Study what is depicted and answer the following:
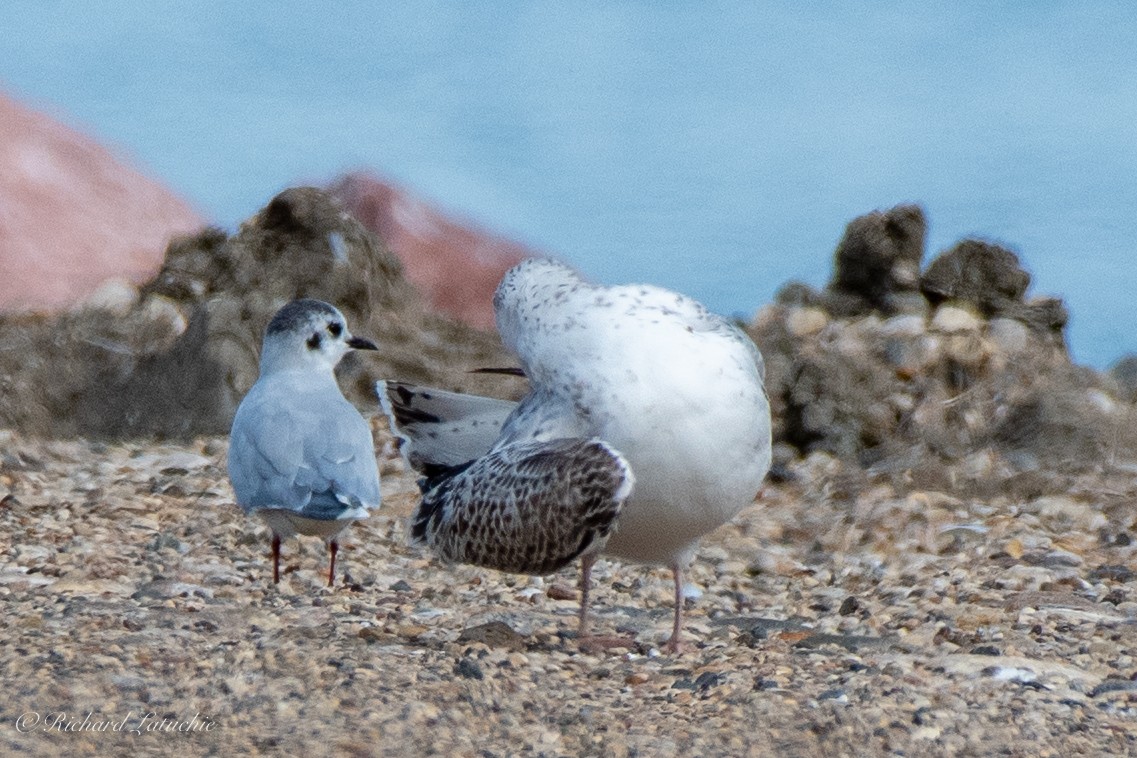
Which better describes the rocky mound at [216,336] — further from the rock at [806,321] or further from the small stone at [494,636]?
the small stone at [494,636]

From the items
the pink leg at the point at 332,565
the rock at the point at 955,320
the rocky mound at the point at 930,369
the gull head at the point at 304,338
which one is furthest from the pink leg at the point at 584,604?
the rock at the point at 955,320

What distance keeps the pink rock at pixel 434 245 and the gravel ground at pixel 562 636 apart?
4.83 m

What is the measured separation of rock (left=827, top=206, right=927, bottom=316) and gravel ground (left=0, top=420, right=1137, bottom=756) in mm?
2645

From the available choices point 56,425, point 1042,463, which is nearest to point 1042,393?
point 1042,463

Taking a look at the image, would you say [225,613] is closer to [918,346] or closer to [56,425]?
[56,425]

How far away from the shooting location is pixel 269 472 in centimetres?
571

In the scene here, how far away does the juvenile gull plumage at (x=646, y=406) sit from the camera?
4848 millimetres

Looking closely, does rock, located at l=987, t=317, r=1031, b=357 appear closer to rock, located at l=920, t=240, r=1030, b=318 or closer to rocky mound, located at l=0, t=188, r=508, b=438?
rock, located at l=920, t=240, r=1030, b=318

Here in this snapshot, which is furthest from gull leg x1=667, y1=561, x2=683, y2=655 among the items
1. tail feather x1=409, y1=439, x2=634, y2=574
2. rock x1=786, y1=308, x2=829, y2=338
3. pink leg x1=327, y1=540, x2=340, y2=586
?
rock x1=786, y1=308, x2=829, y2=338

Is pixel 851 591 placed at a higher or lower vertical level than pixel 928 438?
lower

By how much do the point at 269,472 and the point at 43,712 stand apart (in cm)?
165

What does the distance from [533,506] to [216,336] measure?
16.4ft

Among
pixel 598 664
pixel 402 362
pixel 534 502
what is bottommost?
pixel 598 664

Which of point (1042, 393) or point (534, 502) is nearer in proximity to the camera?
point (534, 502)
